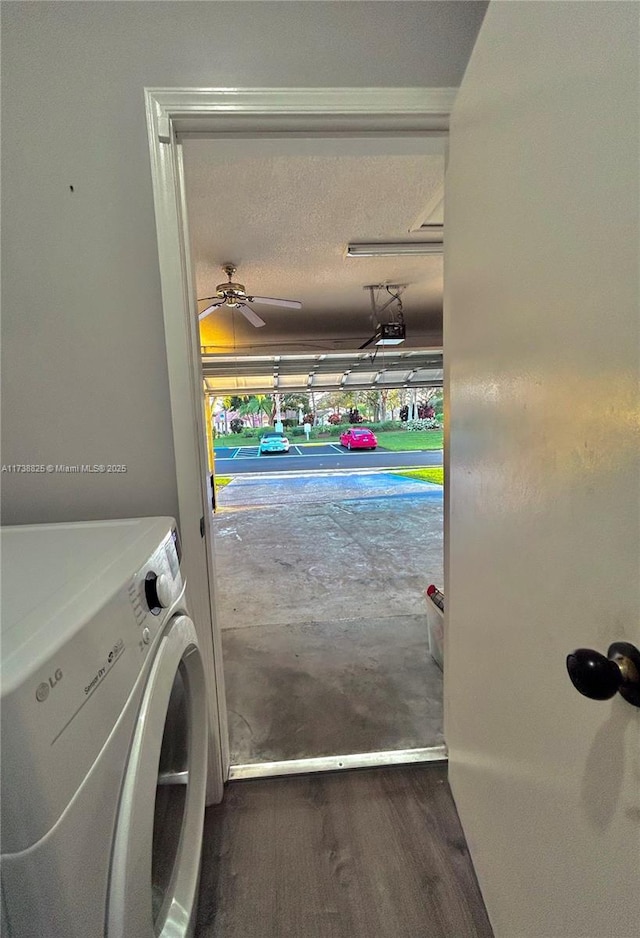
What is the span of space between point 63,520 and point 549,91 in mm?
1449

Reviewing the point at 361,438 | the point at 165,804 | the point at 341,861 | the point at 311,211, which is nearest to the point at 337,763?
the point at 341,861

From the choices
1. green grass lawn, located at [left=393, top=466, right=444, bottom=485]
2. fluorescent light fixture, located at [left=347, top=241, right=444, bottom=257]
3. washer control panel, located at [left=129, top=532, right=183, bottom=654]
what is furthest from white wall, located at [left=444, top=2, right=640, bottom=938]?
green grass lawn, located at [left=393, top=466, right=444, bottom=485]

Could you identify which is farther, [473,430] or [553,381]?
[473,430]

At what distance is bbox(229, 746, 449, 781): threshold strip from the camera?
1.41 meters

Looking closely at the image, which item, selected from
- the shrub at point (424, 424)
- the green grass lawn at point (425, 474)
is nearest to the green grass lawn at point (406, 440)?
the shrub at point (424, 424)

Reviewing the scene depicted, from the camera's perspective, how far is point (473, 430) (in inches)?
37.5

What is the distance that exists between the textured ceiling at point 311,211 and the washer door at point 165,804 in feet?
4.13

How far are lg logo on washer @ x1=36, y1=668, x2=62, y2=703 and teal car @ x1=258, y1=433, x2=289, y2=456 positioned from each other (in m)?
14.1

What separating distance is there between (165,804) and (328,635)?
5.60 ft

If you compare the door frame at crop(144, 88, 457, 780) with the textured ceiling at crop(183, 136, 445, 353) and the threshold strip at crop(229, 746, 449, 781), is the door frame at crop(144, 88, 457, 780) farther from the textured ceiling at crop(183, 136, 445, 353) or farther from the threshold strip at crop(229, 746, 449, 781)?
the threshold strip at crop(229, 746, 449, 781)

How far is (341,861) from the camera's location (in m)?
1.12

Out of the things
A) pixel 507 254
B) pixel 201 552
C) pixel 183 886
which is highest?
pixel 507 254

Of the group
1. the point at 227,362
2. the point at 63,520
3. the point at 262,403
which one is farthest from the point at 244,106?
the point at 262,403

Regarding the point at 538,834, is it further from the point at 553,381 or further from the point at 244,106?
the point at 244,106
